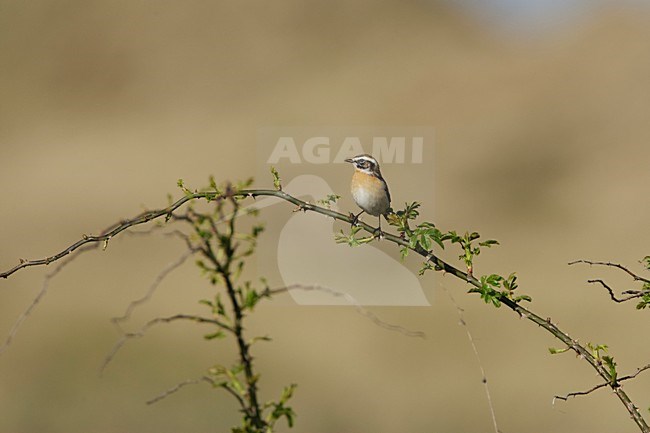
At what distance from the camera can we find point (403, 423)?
1387 cm

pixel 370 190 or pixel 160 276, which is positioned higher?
pixel 370 190

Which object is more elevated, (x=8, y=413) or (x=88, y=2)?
(x=88, y=2)

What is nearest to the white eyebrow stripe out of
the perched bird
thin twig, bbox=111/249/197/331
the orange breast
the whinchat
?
the whinchat

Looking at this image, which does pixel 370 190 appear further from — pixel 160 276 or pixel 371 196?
pixel 160 276

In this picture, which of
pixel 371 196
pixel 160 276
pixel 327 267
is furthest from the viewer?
pixel 327 267

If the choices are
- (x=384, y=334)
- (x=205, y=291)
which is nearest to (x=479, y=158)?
(x=384, y=334)

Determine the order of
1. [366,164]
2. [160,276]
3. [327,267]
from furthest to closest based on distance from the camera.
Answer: [327,267]
[366,164]
[160,276]

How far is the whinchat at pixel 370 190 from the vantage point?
3.18m

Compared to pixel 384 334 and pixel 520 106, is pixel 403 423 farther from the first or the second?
pixel 520 106

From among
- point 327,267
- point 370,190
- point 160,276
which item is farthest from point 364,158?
point 327,267

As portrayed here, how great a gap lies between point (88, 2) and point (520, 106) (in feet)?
67.0

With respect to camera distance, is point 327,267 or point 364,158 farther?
point 327,267

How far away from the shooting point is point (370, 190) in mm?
3238

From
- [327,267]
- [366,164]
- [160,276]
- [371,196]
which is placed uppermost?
[327,267]
